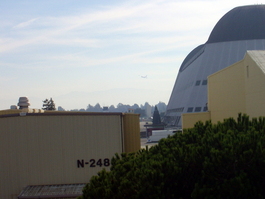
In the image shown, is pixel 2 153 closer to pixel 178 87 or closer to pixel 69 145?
pixel 69 145

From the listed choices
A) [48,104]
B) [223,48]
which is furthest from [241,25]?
[48,104]

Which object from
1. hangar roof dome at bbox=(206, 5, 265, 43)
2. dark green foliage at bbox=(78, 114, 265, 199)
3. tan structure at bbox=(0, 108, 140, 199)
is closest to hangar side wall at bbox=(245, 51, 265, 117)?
dark green foliage at bbox=(78, 114, 265, 199)

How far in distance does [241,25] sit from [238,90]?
141ft

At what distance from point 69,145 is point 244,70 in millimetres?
8642

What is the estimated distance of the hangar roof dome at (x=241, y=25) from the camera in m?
56.2

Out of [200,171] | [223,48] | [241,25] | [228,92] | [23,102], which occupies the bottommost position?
[200,171]

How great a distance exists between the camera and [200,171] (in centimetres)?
889

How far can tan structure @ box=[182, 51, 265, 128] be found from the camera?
589 inches

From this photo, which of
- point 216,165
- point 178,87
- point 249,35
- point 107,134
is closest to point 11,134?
point 107,134

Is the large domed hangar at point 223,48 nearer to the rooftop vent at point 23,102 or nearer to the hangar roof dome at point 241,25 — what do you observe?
the hangar roof dome at point 241,25

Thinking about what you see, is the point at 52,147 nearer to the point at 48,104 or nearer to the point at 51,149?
the point at 51,149

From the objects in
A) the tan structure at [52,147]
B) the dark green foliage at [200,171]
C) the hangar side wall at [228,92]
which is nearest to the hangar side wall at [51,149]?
the tan structure at [52,147]

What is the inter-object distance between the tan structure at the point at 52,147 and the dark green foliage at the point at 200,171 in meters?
7.54

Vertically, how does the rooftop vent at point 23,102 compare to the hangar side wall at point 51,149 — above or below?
above
